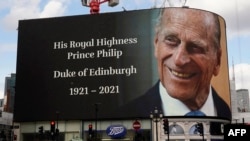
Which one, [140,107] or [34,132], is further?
[34,132]

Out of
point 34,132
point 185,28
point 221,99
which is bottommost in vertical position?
point 34,132

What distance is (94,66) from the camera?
212 feet

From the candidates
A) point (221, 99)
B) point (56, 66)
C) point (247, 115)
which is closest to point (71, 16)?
point (56, 66)

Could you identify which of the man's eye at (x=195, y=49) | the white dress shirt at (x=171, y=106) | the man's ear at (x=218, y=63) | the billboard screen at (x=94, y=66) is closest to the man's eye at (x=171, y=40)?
the billboard screen at (x=94, y=66)

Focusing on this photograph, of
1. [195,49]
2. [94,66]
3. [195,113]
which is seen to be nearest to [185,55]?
[195,49]

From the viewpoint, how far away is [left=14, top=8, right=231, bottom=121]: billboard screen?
61.9 meters

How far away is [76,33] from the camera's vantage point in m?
66.5

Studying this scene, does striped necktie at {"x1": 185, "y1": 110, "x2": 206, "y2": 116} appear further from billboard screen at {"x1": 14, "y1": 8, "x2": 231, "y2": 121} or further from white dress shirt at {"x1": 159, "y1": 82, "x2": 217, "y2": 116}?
billboard screen at {"x1": 14, "y1": 8, "x2": 231, "y2": 121}

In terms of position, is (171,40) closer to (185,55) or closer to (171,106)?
(185,55)

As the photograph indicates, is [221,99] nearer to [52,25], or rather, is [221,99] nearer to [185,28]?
[185,28]

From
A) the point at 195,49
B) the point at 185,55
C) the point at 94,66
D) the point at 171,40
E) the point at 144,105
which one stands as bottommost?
the point at 144,105

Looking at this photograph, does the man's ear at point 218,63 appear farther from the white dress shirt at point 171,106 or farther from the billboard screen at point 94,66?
the white dress shirt at point 171,106

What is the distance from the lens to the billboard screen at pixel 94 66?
6188 cm

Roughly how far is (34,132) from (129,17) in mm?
23979
